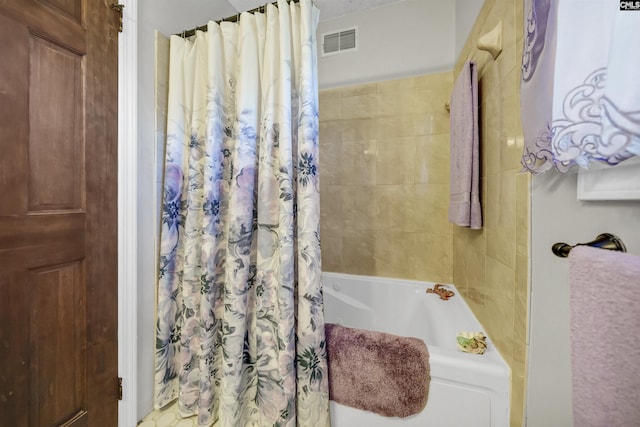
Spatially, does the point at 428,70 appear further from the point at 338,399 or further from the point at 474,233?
the point at 338,399

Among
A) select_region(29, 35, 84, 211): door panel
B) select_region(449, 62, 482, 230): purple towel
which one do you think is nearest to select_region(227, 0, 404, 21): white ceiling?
select_region(449, 62, 482, 230): purple towel

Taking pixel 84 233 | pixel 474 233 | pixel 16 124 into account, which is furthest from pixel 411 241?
pixel 16 124

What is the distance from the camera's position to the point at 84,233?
2.96 ft

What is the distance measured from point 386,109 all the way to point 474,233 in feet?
3.52

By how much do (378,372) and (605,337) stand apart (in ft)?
2.33

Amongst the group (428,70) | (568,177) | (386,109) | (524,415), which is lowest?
(524,415)

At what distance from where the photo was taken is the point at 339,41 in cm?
184

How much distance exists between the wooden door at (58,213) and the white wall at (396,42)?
143 cm

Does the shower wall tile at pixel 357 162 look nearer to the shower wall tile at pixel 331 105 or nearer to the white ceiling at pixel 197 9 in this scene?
the shower wall tile at pixel 331 105

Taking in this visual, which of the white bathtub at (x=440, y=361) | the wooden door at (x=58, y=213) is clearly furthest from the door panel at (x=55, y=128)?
the white bathtub at (x=440, y=361)

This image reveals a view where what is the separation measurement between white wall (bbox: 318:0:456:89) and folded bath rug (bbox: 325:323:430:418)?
1.74 m

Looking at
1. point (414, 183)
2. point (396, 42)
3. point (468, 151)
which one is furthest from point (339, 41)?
point (468, 151)

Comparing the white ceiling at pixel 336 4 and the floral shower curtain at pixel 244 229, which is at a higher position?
the white ceiling at pixel 336 4

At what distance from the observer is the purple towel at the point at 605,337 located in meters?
0.38
